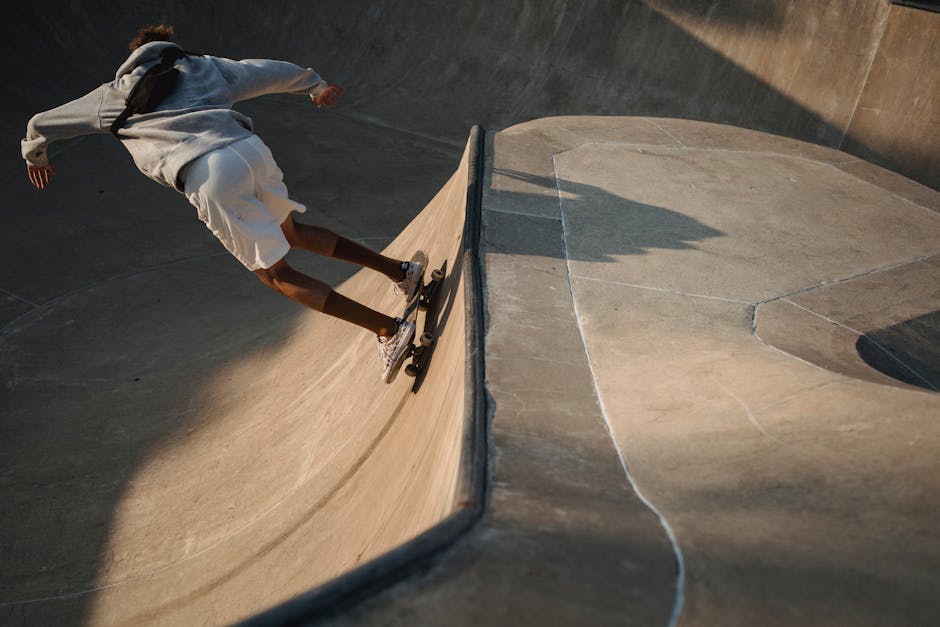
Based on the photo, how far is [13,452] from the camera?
4.53 metres

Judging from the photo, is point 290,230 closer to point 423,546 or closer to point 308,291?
point 308,291

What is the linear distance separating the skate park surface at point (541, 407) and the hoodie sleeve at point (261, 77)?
45.4 inches

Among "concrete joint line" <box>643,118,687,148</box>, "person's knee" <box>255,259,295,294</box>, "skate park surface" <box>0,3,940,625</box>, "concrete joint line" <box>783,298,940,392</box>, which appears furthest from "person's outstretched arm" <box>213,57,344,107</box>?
"concrete joint line" <box>643,118,687,148</box>

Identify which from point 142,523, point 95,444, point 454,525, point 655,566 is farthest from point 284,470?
point 655,566

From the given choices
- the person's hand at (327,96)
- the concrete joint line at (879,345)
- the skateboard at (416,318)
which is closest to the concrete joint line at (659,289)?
the concrete joint line at (879,345)

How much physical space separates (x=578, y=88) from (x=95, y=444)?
305 inches

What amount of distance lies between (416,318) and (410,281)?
203 mm

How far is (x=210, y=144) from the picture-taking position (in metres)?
3.26

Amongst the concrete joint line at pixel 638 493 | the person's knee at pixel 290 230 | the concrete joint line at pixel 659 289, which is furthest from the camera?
the person's knee at pixel 290 230

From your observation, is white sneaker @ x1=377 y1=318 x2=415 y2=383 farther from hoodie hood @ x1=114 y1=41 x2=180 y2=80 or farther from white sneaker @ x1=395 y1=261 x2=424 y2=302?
hoodie hood @ x1=114 y1=41 x2=180 y2=80

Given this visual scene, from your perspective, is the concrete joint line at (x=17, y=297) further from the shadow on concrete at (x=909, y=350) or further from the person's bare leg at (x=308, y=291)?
the shadow on concrete at (x=909, y=350)

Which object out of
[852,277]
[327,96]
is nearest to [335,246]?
[327,96]

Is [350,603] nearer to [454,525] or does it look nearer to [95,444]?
[454,525]

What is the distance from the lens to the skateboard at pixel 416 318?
3.75 metres
